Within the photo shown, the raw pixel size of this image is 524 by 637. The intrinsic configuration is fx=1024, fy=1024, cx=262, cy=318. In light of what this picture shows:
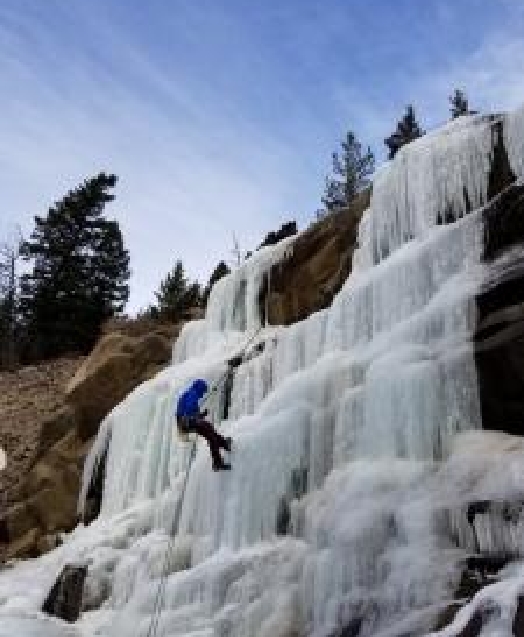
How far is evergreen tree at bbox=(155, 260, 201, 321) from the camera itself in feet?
91.7

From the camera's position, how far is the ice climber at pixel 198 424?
11.9m

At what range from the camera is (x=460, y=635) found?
723 cm

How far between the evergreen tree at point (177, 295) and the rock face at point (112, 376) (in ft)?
16.9

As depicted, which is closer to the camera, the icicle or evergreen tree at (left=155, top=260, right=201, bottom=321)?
the icicle

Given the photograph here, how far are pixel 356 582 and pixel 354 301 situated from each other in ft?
14.4

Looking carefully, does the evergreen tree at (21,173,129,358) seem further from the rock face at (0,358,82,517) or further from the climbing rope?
the climbing rope

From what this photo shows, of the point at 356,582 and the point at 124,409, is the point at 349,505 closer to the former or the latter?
the point at 356,582

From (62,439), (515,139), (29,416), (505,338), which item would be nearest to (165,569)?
(505,338)

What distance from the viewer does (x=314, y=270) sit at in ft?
53.5

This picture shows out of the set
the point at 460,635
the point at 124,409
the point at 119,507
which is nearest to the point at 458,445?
the point at 460,635

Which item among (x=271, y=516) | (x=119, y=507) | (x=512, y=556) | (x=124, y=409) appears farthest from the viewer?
(x=124, y=409)

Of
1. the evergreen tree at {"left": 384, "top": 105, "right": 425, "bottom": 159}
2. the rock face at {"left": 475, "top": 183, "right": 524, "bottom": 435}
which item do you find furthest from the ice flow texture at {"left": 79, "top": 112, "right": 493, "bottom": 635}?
the evergreen tree at {"left": 384, "top": 105, "right": 425, "bottom": 159}

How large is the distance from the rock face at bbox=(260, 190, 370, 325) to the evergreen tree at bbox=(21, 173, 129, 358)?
14009 millimetres

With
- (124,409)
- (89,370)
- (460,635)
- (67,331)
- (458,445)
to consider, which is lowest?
(460,635)
